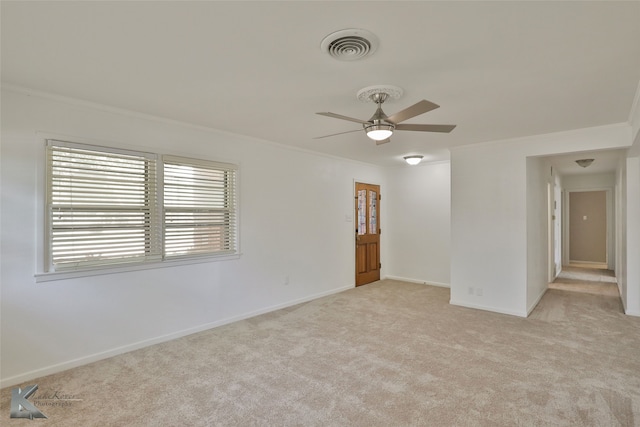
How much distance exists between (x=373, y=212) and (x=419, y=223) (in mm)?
944

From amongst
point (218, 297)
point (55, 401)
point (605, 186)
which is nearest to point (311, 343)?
point (218, 297)

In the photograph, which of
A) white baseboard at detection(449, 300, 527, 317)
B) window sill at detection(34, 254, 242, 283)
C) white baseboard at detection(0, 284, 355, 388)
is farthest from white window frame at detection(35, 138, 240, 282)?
white baseboard at detection(449, 300, 527, 317)

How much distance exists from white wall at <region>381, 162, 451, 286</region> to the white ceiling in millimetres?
2878

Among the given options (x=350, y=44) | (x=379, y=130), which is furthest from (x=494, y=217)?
(x=350, y=44)

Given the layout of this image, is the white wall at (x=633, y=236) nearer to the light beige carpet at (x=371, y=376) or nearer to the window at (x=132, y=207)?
the light beige carpet at (x=371, y=376)

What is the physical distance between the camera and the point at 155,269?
3.52 metres

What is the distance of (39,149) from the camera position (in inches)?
111

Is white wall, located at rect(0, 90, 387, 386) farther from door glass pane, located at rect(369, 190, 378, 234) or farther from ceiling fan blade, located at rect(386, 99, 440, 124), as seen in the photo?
ceiling fan blade, located at rect(386, 99, 440, 124)

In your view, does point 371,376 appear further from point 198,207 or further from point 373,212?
point 373,212

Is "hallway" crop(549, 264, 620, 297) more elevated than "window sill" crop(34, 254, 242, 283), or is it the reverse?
"window sill" crop(34, 254, 242, 283)

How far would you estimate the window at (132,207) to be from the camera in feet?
9.64

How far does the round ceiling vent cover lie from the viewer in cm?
190

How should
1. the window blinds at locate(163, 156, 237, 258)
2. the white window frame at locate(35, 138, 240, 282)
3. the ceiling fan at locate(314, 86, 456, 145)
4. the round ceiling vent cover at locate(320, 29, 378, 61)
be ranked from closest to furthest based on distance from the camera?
the round ceiling vent cover at locate(320, 29, 378, 61), the ceiling fan at locate(314, 86, 456, 145), the white window frame at locate(35, 138, 240, 282), the window blinds at locate(163, 156, 237, 258)

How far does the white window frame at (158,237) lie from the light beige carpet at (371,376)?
2.79ft
